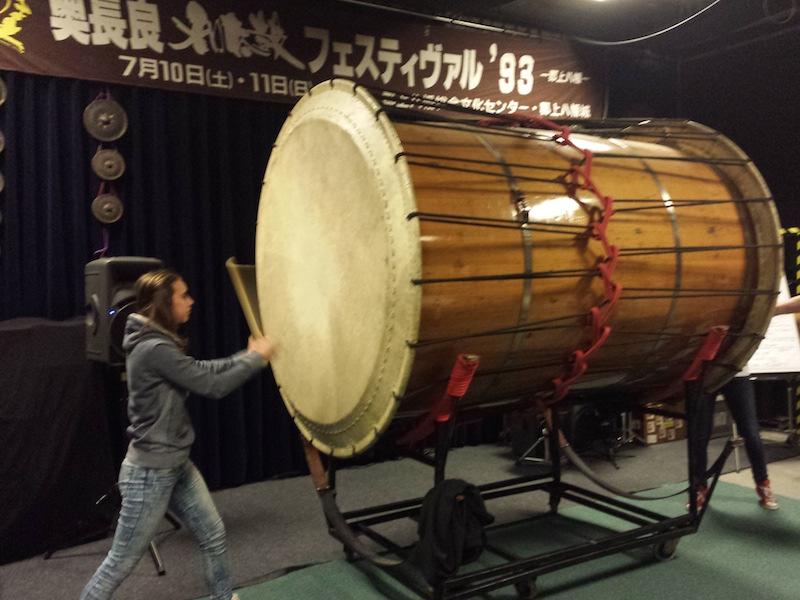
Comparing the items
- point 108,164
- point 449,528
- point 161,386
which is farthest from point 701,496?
point 108,164

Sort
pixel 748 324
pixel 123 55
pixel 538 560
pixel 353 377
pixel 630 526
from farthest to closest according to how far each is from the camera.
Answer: pixel 123 55 → pixel 630 526 → pixel 748 324 → pixel 538 560 → pixel 353 377

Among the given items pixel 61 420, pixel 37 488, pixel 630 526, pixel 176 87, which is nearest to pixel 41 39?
pixel 176 87

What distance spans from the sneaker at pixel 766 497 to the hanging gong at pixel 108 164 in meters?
3.68

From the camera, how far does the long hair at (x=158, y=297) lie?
2.24 metres

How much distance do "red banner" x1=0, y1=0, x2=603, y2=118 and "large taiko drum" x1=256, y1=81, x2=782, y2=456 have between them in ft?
3.37

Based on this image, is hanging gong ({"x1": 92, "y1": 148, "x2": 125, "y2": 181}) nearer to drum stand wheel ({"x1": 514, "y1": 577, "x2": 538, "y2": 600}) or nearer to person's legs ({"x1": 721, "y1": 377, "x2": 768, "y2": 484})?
drum stand wheel ({"x1": 514, "y1": 577, "x2": 538, "y2": 600})

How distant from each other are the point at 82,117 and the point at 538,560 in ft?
9.98

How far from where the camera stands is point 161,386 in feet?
7.30

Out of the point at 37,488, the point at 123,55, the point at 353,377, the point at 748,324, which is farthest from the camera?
the point at 123,55

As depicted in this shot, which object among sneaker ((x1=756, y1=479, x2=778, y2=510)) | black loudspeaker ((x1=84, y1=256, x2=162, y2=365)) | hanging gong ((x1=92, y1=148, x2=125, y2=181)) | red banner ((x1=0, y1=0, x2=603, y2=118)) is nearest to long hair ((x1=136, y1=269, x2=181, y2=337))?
black loudspeaker ((x1=84, y1=256, x2=162, y2=365))

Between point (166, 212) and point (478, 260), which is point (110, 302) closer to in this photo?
point (166, 212)

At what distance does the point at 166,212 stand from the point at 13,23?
1130mm

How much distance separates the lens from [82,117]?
362 centimetres

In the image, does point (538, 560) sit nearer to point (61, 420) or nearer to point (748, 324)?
point (748, 324)
